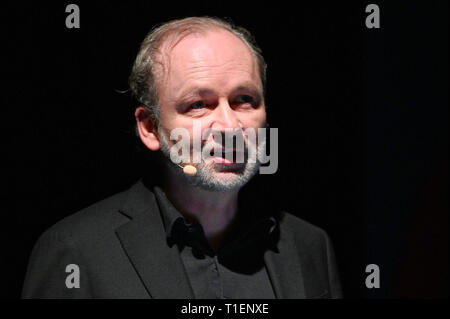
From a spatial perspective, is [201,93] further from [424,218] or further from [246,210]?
[424,218]

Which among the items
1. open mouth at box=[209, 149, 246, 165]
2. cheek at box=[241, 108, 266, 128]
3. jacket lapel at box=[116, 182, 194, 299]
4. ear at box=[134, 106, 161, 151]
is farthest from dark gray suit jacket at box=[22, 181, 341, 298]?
cheek at box=[241, 108, 266, 128]

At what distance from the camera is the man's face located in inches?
64.9

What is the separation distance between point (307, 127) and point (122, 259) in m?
0.89

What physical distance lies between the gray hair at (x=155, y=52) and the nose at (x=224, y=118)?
201 mm

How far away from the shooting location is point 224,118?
1.64 m

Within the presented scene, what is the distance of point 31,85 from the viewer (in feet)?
6.13

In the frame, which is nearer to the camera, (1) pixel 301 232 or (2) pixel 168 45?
(2) pixel 168 45

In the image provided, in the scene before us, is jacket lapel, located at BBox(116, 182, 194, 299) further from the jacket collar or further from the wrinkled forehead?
the wrinkled forehead

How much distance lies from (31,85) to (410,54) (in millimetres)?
1300

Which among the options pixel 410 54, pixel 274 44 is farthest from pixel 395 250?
pixel 274 44

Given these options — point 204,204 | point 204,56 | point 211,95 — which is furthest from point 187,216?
point 204,56

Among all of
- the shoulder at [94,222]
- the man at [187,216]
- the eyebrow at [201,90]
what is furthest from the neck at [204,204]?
the eyebrow at [201,90]

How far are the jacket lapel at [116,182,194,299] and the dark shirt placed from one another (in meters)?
0.03

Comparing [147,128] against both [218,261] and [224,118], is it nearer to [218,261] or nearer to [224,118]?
[224,118]
